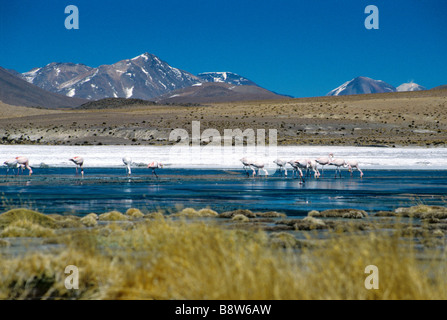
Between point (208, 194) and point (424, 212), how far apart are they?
27.7 ft

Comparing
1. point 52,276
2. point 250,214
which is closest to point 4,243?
point 52,276

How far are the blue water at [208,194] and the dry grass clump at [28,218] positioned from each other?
2482 mm

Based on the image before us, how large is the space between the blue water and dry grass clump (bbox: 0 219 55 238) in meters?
3.09

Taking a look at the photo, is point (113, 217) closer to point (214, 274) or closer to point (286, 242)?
point (286, 242)

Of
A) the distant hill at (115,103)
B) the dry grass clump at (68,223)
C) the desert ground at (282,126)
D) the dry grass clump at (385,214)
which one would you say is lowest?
the dry grass clump at (385,214)

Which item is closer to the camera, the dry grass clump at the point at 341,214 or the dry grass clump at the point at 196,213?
the dry grass clump at the point at 196,213

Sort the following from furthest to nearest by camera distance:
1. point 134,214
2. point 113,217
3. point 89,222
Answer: point 134,214 → point 113,217 → point 89,222

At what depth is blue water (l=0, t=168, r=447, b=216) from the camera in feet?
56.4

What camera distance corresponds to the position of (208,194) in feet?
70.0

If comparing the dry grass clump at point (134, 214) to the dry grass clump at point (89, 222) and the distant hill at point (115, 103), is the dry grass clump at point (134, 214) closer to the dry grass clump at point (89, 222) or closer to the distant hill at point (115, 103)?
the dry grass clump at point (89, 222)

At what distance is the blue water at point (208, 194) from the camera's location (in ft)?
56.4

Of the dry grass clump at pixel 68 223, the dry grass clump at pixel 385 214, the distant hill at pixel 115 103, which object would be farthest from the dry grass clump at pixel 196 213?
the distant hill at pixel 115 103
